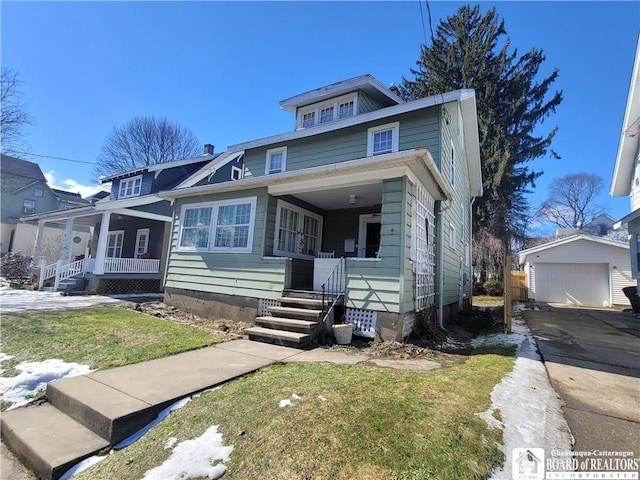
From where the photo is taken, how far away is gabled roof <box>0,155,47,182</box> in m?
28.1

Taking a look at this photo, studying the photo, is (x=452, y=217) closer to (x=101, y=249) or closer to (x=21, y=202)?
(x=101, y=249)

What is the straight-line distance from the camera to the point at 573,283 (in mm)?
17125

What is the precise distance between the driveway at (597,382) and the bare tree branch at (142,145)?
1209 inches

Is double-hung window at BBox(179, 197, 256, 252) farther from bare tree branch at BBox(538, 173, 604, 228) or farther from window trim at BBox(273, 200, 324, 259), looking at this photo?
bare tree branch at BBox(538, 173, 604, 228)

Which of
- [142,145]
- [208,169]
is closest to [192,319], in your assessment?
[208,169]

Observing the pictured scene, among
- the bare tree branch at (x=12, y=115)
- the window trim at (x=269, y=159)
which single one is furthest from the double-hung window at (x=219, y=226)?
the bare tree branch at (x=12, y=115)

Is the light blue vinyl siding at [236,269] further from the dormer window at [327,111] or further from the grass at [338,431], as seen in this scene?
the dormer window at [327,111]

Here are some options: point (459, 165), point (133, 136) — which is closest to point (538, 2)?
point (459, 165)

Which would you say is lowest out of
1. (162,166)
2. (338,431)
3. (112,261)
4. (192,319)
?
(192,319)

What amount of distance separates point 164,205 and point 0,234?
24.8m

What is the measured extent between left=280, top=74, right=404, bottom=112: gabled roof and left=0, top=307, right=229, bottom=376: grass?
880cm

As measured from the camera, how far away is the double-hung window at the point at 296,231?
8.12 metres

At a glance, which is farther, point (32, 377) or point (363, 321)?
point (363, 321)

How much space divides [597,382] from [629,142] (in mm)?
15001
